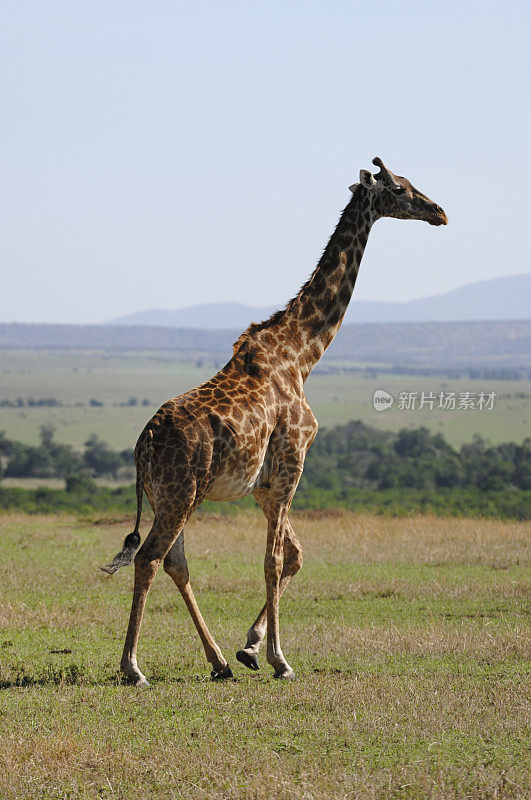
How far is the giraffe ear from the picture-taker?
31.2 feet

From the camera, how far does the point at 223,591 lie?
41.7 feet

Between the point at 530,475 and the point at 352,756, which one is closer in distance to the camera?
the point at 352,756

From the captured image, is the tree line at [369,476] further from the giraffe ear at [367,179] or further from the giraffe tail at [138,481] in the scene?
the giraffe tail at [138,481]

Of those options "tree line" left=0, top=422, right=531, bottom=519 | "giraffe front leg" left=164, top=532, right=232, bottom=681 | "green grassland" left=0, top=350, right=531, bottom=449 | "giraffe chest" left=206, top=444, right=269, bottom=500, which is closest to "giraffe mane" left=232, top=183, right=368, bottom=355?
"giraffe chest" left=206, top=444, right=269, bottom=500

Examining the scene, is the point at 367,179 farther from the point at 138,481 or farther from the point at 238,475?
the point at 138,481

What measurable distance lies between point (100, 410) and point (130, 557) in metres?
117

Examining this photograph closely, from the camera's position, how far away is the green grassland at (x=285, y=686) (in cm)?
591

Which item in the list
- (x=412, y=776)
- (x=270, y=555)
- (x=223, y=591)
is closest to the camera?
(x=412, y=776)

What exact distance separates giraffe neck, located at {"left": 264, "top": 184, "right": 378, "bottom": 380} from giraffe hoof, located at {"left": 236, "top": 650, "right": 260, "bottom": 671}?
8.66 ft

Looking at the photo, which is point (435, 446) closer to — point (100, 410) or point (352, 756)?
point (352, 756)

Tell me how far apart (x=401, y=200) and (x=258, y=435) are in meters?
2.87

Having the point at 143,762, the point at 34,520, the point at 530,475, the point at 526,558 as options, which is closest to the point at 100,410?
the point at 530,475

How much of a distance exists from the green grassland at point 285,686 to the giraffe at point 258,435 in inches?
27.4

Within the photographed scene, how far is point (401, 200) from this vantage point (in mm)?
9680
